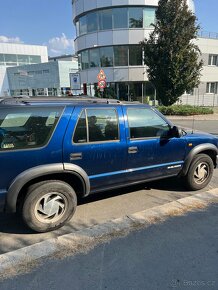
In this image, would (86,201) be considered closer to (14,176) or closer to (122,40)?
(14,176)

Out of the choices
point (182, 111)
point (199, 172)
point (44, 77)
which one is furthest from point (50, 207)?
point (44, 77)

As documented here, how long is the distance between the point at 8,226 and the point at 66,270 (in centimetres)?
128

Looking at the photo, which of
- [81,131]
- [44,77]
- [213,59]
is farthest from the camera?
[44,77]

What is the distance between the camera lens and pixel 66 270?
8.32 ft

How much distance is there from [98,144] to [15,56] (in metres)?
56.5

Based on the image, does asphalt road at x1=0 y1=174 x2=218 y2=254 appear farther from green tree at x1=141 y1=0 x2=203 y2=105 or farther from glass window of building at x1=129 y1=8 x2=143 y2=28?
glass window of building at x1=129 y1=8 x2=143 y2=28

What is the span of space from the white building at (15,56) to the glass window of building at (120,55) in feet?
113

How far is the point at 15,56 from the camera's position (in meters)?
52.6

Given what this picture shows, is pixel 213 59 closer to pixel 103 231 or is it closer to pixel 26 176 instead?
pixel 103 231

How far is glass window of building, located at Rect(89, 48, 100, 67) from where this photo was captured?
24609 mm

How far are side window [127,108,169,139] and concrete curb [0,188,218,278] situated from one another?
119 centimetres

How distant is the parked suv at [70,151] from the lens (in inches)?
114

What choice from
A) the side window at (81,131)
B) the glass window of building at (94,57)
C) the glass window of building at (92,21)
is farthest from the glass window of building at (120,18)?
the side window at (81,131)

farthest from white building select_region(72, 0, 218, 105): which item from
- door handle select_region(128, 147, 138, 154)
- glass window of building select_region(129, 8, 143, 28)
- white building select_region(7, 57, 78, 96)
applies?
door handle select_region(128, 147, 138, 154)
